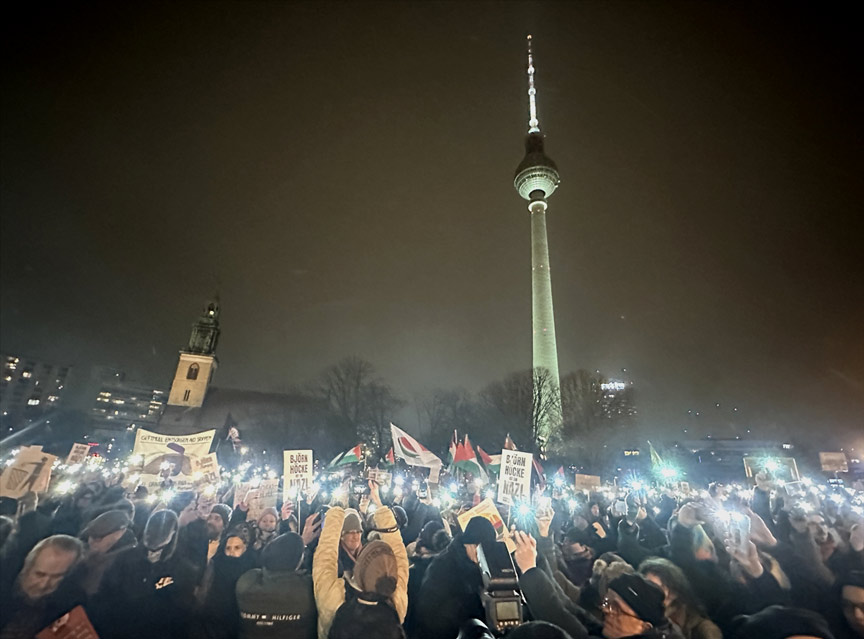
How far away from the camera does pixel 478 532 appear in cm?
383

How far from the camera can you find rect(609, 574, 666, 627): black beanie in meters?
2.88

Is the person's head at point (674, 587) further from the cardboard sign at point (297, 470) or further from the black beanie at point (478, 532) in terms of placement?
the cardboard sign at point (297, 470)

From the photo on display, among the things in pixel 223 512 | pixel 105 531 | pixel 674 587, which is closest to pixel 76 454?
pixel 223 512

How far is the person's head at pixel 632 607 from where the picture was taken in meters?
2.89

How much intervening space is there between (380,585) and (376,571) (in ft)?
0.34

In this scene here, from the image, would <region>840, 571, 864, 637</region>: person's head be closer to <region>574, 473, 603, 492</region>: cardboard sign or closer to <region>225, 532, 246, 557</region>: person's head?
<region>225, 532, 246, 557</region>: person's head

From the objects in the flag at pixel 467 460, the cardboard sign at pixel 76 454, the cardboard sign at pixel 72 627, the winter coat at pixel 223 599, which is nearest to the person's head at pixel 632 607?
the winter coat at pixel 223 599

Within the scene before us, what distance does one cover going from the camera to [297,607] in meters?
3.50

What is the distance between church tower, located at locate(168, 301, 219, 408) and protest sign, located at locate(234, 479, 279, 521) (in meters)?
56.5

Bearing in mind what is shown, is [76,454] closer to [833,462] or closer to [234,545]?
[234,545]

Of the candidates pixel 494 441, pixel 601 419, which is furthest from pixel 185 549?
pixel 601 419

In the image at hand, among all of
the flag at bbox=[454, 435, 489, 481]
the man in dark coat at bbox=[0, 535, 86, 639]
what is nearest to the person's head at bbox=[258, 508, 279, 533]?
the man in dark coat at bbox=[0, 535, 86, 639]

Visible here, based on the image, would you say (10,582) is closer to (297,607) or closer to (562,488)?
(297,607)

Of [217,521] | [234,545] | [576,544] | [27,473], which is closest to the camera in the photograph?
[234,545]
